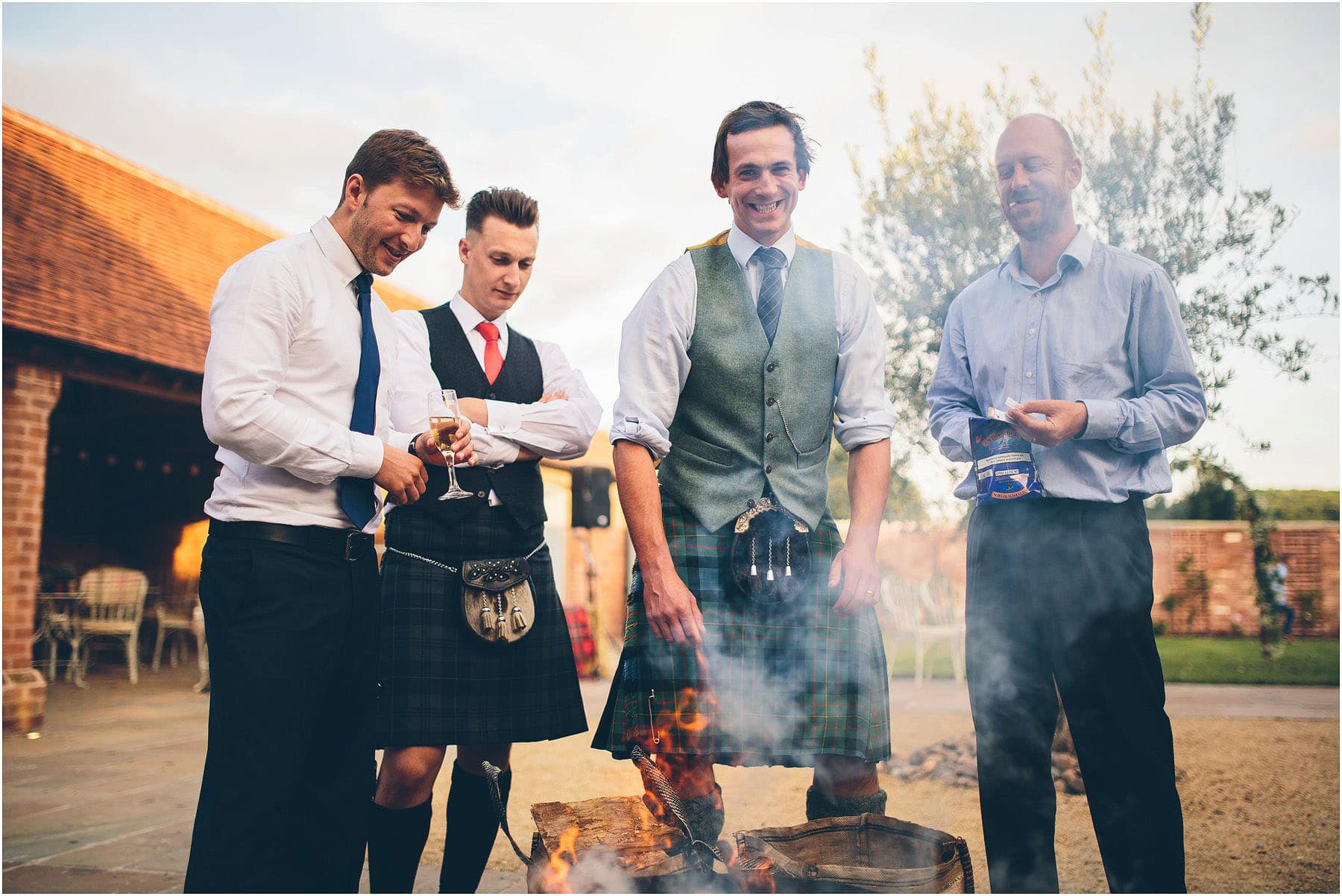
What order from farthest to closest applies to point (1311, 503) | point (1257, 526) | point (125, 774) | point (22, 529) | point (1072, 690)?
point (1311, 503)
point (22, 529)
point (125, 774)
point (1257, 526)
point (1072, 690)

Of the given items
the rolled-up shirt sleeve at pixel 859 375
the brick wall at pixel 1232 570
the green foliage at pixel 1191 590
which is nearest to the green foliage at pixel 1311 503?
the brick wall at pixel 1232 570

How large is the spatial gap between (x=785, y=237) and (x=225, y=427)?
139 cm

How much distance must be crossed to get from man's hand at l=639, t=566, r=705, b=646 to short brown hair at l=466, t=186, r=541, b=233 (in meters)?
1.28

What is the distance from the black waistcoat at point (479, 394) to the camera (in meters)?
2.45

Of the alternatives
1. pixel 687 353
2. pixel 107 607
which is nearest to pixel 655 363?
pixel 687 353

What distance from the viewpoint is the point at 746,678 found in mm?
2072

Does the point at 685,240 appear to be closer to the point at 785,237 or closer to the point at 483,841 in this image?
the point at 785,237

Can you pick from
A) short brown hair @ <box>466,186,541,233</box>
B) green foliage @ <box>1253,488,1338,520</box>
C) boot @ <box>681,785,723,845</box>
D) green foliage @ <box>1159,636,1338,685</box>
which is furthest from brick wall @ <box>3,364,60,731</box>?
green foliage @ <box>1253,488,1338,520</box>

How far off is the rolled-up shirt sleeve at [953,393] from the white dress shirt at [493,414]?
1.01m

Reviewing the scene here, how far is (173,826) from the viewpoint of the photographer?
4156 mm

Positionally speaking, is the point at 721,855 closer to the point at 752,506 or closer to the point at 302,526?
the point at 752,506

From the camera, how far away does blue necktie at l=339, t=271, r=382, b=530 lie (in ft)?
6.86

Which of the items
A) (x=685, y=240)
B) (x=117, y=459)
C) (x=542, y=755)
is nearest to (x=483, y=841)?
(x=685, y=240)

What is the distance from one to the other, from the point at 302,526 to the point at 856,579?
1290mm
